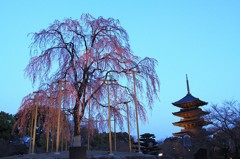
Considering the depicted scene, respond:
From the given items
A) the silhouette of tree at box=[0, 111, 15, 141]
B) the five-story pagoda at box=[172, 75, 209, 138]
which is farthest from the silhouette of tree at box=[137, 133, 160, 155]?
the silhouette of tree at box=[0, 111, 15, 141]

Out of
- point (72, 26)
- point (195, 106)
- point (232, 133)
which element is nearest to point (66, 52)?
point (72, 26)

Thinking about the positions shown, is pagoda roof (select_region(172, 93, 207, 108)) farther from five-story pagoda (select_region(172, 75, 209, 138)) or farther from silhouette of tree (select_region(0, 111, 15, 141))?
silhouette of tree (select_region(0, 111, 15, 141))

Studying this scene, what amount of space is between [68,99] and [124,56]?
4.21m

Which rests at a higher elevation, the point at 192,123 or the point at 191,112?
the point at 191,112

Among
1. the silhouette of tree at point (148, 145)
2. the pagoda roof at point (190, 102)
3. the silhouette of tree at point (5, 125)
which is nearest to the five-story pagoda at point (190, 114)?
the pagoda roof at point (190, 102)

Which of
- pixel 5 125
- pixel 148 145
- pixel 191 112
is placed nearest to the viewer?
pixel 5 125

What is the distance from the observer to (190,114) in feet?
124

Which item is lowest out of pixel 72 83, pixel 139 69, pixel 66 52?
pixel 72 83

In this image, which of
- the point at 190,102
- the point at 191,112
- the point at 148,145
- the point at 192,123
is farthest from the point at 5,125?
the point at 190,102

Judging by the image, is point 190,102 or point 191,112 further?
point 190,102

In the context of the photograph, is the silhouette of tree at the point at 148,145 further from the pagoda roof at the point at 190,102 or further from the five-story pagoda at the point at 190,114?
the pagoda roof at the point at 190,102

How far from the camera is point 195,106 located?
38.4 metres

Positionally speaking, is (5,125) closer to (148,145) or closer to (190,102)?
(148,145)

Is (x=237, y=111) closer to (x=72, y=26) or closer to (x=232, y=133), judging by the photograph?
(x=232, y=133)
